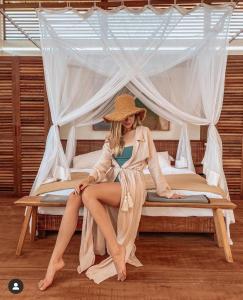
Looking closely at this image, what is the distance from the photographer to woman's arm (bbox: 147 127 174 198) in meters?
2.67

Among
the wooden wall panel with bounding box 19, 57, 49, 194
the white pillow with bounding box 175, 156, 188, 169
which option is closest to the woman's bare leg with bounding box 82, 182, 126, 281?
the white pillow with bounding box 175, 156, 188, 169

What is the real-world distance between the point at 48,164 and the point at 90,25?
4.55ft

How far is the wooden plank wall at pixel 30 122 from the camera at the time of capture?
16.1 feet

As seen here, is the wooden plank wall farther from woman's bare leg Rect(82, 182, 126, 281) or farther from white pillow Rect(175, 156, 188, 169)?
woman's bare leg Rect(82, 182, 126, 281)

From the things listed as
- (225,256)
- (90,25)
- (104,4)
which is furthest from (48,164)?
(225,256)

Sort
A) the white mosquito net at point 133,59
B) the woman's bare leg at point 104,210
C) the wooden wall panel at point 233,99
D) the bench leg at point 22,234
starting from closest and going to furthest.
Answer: the woman's bare leg at point 104,210
the bench leg at point 22,234
the white mosquito net at point 133,59
the wooden wall panel at point 233,99

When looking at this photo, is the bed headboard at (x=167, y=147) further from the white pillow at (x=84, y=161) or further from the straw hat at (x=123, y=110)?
the straw hat at (x=123, y=110)

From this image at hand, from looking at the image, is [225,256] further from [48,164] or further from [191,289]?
[48,164]

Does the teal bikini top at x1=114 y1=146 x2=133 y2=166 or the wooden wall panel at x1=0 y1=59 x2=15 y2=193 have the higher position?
the teal bikini top at x1=114 y1=146 x2=133 y2=166

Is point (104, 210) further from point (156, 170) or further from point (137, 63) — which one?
point (137, 63)

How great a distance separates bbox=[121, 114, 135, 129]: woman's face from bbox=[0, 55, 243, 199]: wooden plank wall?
99.0 inches

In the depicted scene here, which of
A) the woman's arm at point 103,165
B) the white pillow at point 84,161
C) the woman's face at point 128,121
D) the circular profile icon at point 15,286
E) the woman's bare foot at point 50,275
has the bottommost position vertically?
the white pillow at point 84,161

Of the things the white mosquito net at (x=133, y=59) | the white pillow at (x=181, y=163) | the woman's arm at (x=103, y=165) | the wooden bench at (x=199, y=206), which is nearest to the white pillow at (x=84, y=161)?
the white mosquito net at (x=133, y=59)

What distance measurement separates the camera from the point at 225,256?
2754 millimetres
